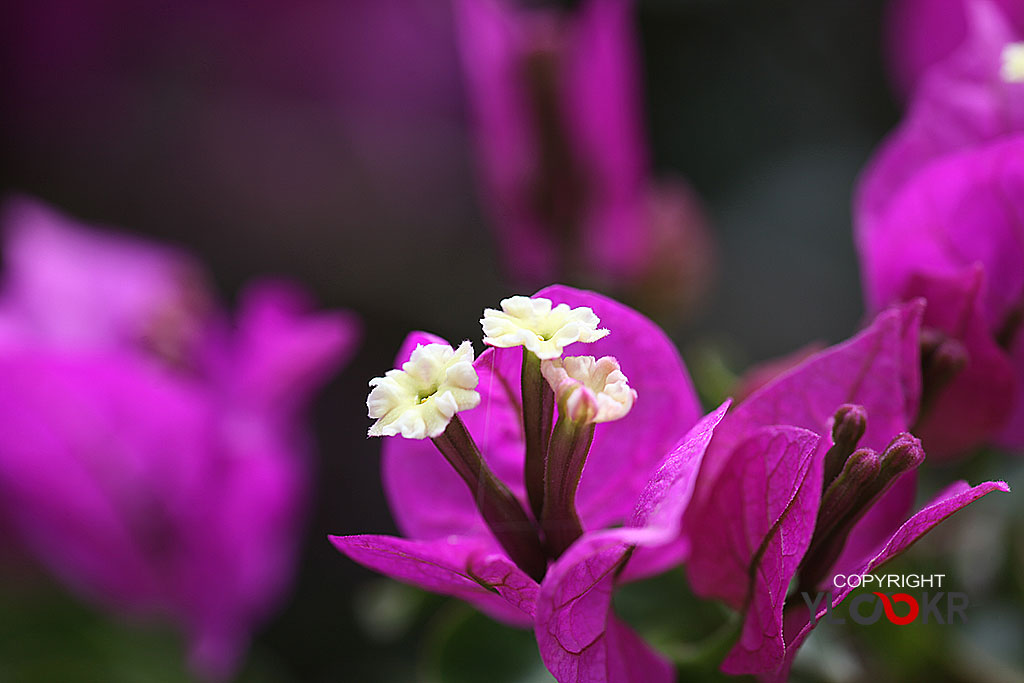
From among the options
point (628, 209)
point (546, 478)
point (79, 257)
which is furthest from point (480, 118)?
point (546, 478)

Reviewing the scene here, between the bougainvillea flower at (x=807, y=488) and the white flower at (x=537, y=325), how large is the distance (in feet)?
0.22

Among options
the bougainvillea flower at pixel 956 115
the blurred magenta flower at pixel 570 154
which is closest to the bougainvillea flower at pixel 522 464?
the bougainvillea flower at pixel 956 115

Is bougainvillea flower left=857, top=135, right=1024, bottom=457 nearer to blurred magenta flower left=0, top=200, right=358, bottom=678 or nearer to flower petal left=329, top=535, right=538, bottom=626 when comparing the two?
flower petal left=329, top=535, right=538, bottom=626

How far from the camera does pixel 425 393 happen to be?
34 cm

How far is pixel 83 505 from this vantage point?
0.60 metres

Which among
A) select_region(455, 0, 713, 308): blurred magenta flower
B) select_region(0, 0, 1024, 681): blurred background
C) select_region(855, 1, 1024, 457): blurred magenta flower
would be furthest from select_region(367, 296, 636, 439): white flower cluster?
select_region(0, 0, 1024, 681): blurred background

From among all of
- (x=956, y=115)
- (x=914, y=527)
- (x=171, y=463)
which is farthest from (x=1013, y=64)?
(x=171, y=463)

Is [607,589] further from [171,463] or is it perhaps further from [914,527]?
[171,463]

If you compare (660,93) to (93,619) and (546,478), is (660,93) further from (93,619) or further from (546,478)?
(546,478)

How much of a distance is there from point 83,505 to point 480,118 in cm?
33

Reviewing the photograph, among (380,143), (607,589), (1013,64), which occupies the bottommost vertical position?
(380,143)

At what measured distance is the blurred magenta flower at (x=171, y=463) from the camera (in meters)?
0.57

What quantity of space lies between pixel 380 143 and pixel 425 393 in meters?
1.02

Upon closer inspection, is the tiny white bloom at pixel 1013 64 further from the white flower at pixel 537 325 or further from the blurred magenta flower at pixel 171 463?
the blurred magenta flower at pixel 171 463
